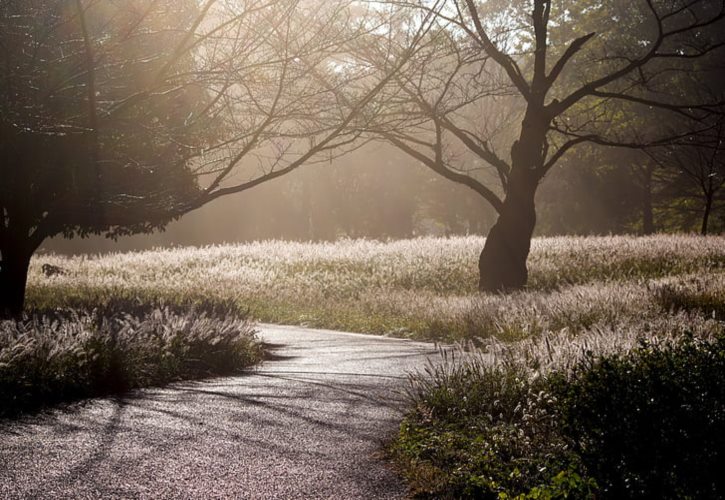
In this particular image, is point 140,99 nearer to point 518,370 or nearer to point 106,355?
point 106,355

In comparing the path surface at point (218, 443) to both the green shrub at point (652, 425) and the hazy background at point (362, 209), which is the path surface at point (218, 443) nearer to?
the green shrub at point (652, 425)

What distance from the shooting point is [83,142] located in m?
9.45

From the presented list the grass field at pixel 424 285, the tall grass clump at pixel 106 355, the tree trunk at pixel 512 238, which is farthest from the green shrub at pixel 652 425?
the tree trunk at pixel 512 238

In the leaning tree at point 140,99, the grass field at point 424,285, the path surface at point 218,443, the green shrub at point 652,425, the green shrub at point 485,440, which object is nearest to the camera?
the green shrub at point 652,425

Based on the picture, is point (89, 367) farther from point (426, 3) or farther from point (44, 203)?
point (426, 3)

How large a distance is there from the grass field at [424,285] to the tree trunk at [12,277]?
1.64 metres

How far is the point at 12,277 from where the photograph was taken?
41.0 ft

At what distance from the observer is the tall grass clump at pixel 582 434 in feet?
15.4

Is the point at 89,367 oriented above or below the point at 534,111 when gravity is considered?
below

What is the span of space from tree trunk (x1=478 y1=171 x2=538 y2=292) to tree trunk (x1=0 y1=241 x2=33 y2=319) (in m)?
9.62

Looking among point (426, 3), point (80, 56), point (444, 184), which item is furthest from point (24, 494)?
point (444, 184)

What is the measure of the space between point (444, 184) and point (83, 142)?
5044 cm

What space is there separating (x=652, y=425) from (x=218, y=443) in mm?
3005

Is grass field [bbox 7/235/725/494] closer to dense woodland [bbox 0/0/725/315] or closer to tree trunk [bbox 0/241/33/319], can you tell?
tree trunk [bbox 0/241/33/319]
